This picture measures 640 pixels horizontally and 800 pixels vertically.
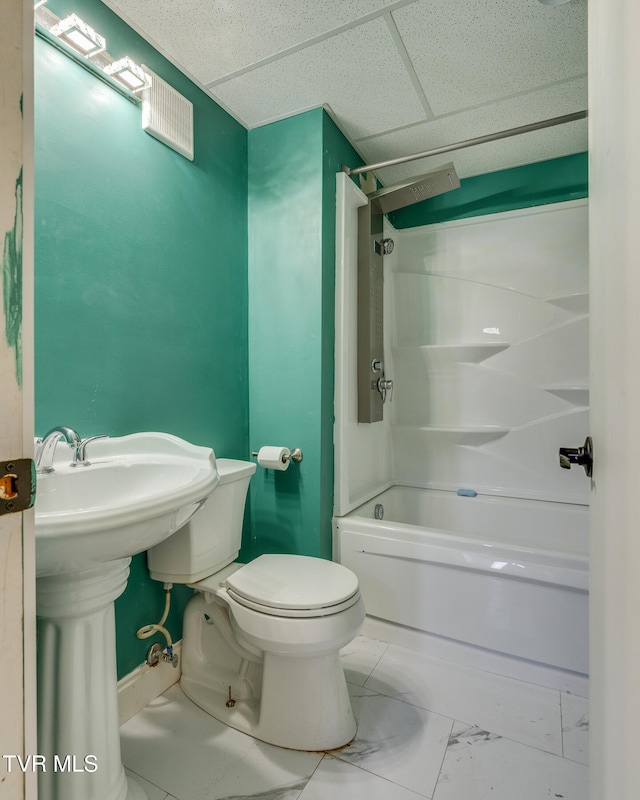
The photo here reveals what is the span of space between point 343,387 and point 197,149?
1.14m

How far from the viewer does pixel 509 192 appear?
228 cm

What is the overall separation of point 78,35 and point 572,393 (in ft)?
8.03

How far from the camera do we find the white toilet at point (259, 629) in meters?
1.19

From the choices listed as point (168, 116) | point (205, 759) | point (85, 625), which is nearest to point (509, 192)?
point (168, 116)

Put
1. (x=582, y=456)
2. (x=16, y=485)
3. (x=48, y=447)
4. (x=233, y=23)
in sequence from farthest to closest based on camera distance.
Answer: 1. (x=233, y=23)
2. (x=48, y=447)
3. (x=582, y=456)
4. (x=16, y=485)

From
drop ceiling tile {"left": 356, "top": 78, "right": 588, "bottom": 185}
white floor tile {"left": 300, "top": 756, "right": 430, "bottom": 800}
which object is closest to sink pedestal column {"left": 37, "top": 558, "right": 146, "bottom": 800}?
white floor tile {"left": 300, "top": 756, "right": 430, "bottom": 800}

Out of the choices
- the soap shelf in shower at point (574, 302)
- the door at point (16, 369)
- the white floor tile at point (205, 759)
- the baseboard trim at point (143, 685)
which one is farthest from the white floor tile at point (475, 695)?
the soap shelf in shower at point (574, 302)

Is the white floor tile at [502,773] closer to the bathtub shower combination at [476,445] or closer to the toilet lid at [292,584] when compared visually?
the bathtub shower combination at [476,445]

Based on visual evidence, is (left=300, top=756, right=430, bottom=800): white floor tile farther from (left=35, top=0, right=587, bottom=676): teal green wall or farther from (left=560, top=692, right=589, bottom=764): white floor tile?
(left=35, top=0, right=587, bottom=676): teal green wall

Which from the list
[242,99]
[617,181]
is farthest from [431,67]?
[617,181]

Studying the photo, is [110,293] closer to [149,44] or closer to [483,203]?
[149,44]

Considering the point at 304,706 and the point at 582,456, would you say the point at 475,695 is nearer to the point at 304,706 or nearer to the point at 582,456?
the point at 304,706

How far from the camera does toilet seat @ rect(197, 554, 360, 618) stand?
118cm

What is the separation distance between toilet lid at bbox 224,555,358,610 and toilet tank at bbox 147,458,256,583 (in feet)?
0.33
